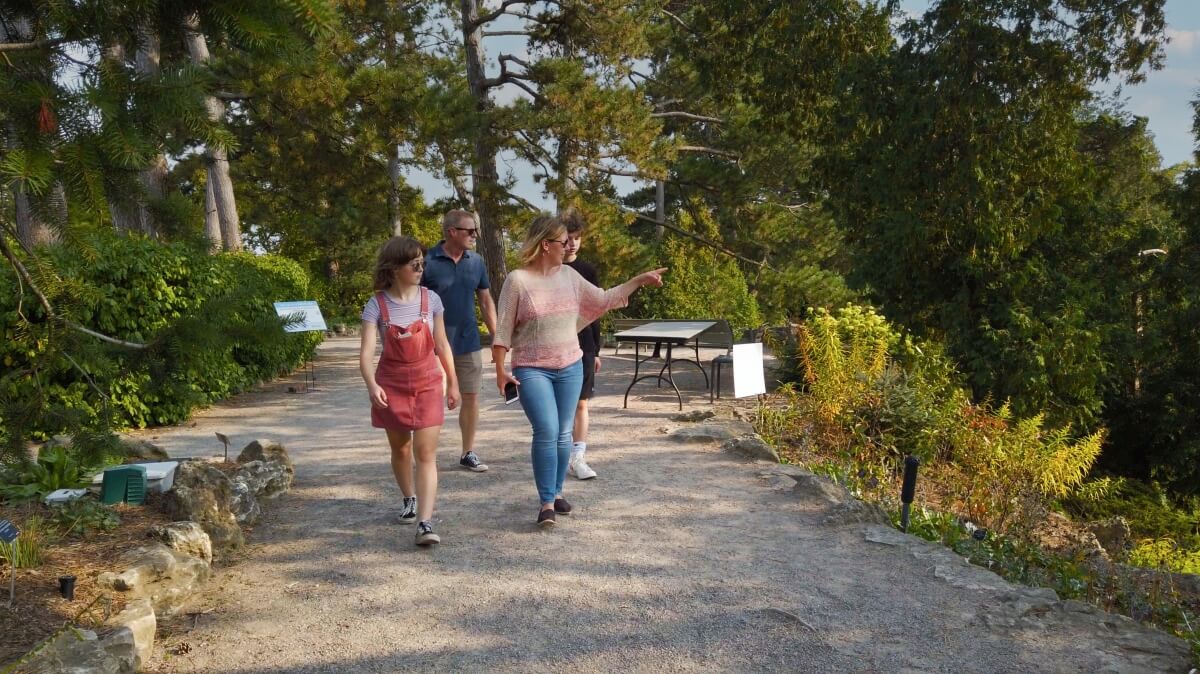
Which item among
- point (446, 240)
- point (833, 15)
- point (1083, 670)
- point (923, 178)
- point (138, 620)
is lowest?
point (1083, 670)

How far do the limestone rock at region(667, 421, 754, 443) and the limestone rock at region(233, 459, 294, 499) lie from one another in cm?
344

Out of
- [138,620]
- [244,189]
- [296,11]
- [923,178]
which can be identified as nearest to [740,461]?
[138,620]

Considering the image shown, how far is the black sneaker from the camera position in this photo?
6.73 m

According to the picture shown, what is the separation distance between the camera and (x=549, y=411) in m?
5.02

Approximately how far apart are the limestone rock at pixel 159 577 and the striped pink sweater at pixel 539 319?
1.95 meters

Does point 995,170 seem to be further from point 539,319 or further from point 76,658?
point 76,658

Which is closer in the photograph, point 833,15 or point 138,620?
point 138,620

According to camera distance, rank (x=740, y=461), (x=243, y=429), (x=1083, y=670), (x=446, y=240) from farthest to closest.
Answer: (x=243, y=429) → (x=740, y=461) → (x=446, y=240) → (x=1083, y=670)

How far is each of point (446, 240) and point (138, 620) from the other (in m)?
3.31

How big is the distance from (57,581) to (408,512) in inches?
75.1

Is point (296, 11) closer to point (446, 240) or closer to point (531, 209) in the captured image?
point (446, 240)

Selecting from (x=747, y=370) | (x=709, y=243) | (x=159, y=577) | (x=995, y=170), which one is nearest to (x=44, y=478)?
(x=159, y=577)

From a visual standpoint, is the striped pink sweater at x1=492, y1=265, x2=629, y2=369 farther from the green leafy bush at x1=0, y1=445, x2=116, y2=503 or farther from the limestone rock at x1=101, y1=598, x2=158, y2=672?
the green leafy bush at x1=0, y1=445, x2=116, y2=503

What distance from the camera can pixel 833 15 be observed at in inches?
529
